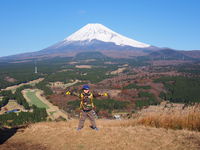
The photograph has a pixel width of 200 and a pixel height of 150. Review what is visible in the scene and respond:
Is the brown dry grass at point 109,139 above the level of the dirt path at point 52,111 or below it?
above

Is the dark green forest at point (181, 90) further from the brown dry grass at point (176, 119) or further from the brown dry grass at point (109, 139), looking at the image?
the brown dry grass at point (109, 139)

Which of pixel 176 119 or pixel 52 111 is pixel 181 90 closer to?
pixel 52 111

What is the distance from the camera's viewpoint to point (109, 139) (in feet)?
23.4

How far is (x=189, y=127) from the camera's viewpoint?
789cm

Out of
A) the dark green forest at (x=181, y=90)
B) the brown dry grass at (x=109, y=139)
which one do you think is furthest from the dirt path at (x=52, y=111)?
the brown dry grass at (x=109, y=139)

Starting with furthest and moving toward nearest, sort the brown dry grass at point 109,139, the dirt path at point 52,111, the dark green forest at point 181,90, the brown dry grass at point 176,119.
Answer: the dark green forest at point 181,90
the dirt path at point 52,111
the brown dry grass at point 176,119
the brown dry grass at point 109,139

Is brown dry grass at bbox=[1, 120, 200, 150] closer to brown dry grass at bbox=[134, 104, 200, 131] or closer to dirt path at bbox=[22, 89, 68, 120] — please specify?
brown dry grass at bbox=[134, 104, 200, 131]

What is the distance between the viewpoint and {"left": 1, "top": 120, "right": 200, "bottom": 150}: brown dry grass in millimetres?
6457

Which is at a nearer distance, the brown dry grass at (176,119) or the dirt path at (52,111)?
the brown dry grass at (176,119)

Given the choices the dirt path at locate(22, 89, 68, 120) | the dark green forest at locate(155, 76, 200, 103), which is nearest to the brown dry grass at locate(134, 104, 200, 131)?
the dirt path at locate(22, 89, 68, 120)

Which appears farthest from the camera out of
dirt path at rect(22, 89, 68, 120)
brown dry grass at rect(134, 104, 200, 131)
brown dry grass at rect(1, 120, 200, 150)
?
dirt path at rect(22, 89, 68, 120)

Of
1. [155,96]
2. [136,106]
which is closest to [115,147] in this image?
[136,106]

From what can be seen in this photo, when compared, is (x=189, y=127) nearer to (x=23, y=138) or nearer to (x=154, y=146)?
(x=154, y=146)

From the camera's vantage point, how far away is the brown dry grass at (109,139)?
21.2 feet
